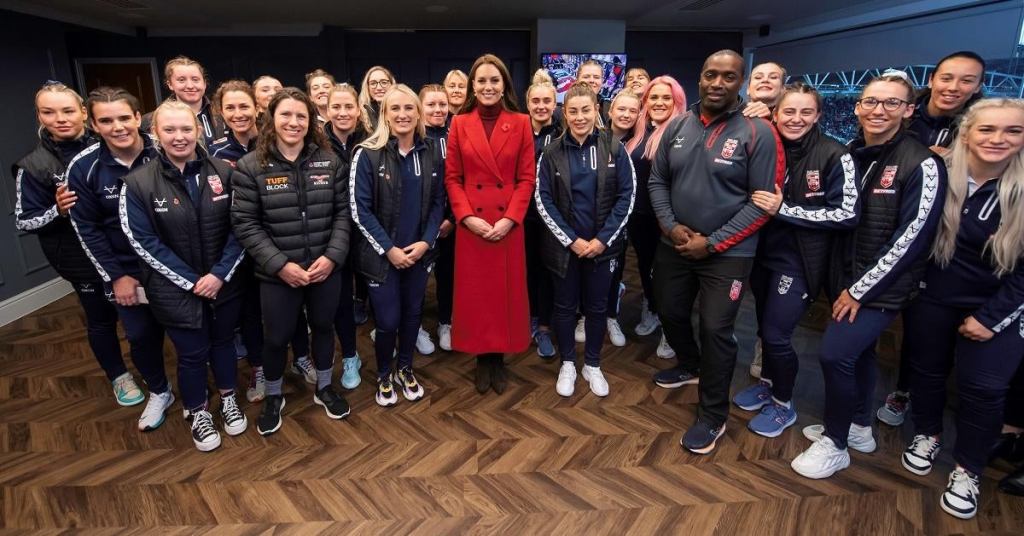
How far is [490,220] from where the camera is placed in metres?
2.55

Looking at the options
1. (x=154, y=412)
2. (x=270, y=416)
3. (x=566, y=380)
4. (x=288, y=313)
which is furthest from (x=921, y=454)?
(x=154, y=412)

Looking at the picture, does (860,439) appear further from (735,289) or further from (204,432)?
(204,432)

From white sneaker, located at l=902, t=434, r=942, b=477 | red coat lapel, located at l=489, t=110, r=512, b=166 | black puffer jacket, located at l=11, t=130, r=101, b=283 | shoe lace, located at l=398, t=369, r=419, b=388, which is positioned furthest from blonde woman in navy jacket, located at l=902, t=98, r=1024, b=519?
black puffer jacket, located at l=11, t=130, r=101, b=283

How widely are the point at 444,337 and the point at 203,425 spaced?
Result: 1417mm

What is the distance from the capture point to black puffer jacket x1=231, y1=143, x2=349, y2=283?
2162 millimetres

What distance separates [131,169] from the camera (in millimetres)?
2254

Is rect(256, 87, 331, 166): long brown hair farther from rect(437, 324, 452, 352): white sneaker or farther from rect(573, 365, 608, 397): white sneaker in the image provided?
rect(573, 365, 608, 397): white sneaker

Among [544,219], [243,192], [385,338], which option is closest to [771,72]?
[544,219]

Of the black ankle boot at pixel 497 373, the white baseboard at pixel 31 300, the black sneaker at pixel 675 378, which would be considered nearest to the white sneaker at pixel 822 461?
the black sneaker at pixel 675 378

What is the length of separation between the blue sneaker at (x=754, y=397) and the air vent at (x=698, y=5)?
5.46 meters

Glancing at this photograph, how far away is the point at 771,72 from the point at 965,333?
4.71ft

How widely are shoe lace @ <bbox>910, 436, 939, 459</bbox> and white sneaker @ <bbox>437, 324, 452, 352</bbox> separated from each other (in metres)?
2.39

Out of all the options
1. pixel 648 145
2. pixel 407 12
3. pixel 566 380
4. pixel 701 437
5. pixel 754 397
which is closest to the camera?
pixel 701 437

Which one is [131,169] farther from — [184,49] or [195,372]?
[184,49]
